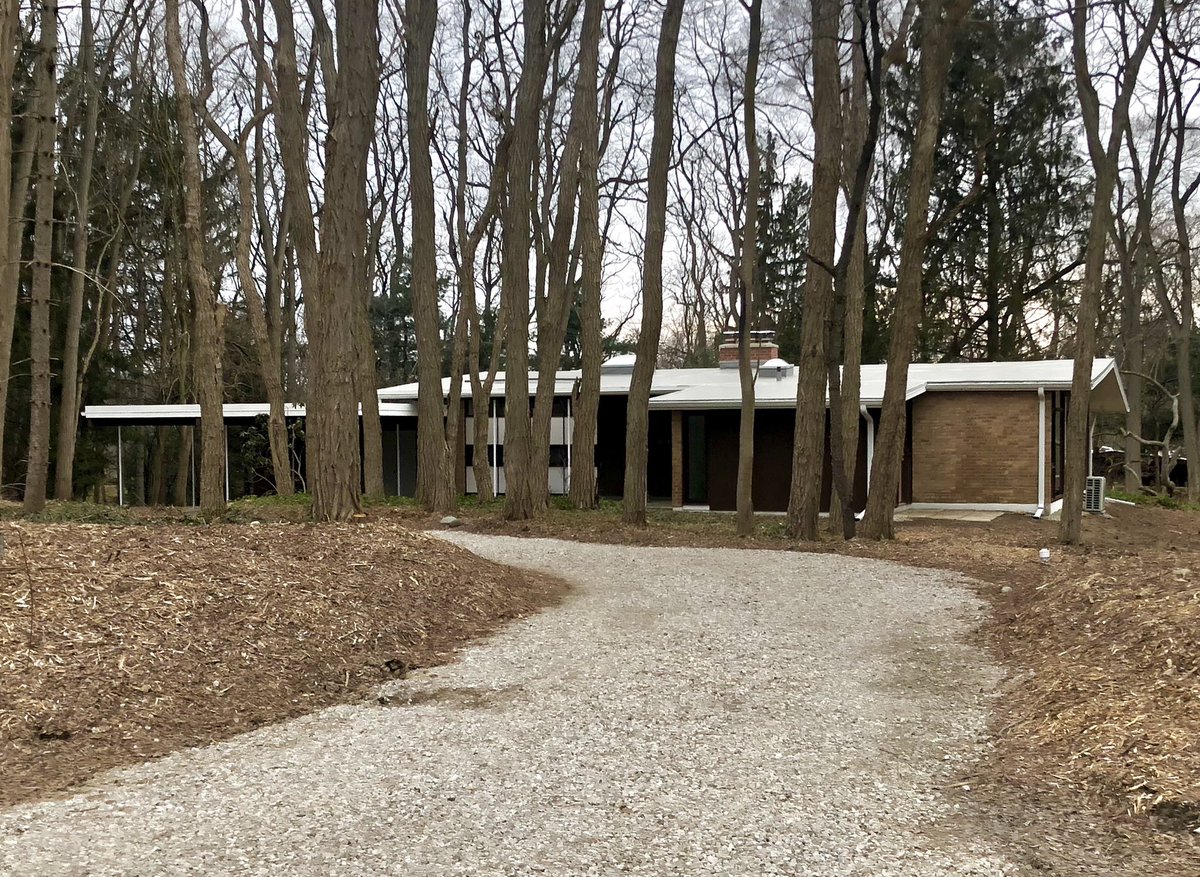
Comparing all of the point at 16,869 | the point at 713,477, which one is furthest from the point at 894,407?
the point at 16,869

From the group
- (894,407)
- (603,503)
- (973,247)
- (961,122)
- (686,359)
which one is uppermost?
(961,122)

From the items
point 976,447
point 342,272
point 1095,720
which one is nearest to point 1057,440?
point 976,447

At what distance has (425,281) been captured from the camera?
57.2ft

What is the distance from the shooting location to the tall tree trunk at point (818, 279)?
1346 centimetres

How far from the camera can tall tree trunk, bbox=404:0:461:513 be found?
1681cm

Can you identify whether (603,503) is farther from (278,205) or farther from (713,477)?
(278,205)

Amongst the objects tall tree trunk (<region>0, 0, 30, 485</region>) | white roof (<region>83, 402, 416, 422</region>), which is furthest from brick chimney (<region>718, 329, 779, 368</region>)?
tall tree trunk (<region>0, 0, 30, 485</region>)

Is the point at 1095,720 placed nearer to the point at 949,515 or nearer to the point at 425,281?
the point at 949,515

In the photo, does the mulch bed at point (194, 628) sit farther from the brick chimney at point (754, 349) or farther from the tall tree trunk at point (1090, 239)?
the brick chimney at point (754, 349)

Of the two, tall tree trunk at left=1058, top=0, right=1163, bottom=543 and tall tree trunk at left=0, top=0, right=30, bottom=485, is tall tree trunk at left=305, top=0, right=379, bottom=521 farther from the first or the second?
tall tree trunk at left=1058, top=0, right=1163, bottom=543

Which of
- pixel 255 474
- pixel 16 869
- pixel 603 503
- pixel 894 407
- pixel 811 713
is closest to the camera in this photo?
pixel 16 869

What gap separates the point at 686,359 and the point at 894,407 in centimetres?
2050

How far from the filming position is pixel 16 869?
304 cm

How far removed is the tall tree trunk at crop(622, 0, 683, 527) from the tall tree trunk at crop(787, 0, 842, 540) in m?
2.11
